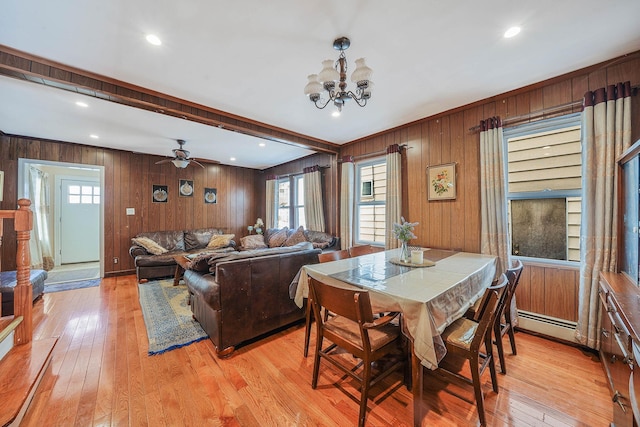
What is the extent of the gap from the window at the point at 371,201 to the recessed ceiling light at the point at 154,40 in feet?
10.6

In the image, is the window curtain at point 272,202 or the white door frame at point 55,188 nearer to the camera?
the white door frame at point 55,188

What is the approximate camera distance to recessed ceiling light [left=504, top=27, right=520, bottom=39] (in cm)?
177

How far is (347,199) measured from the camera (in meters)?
4.39

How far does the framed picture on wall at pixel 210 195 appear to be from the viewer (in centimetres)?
611

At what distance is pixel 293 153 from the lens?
5.19 m

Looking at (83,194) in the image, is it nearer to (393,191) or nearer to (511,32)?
(393,191)

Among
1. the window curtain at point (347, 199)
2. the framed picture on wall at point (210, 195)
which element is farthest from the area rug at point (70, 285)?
the window curtain at point (347, 199)

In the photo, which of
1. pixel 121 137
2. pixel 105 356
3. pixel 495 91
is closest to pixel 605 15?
pixel 495 91

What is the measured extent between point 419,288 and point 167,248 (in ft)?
17.5

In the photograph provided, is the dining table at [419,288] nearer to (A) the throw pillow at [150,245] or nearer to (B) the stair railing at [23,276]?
(B) the stair railing at [23,276]

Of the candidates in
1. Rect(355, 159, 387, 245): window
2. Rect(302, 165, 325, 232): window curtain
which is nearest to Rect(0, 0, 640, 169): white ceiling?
Rect(355, 159, 387, 245): window

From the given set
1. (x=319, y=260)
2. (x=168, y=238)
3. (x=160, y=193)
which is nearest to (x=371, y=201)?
(x=319, y=260)

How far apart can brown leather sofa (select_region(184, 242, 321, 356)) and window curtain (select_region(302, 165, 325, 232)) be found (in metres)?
2.32

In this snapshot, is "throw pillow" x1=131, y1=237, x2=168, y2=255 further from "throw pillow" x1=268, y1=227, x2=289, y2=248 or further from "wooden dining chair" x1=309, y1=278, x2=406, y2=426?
"wooden dining chair" x1=309, y1=278, x2=406, y2=426
